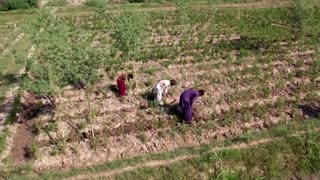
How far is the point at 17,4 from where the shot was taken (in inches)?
1393

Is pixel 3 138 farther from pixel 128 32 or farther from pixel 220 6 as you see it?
pixel 220 6

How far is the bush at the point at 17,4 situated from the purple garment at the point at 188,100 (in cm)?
2706

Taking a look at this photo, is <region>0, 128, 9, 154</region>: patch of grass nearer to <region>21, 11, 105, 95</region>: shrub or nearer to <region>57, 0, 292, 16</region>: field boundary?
<region>21, 11, 105, 95</region>: shrub

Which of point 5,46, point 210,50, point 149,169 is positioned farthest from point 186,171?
point 5,46

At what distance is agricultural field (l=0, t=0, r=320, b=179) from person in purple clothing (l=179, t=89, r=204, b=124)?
13.6 inches

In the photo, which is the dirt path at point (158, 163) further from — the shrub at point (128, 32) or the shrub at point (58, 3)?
the shrub at point (58, 3)

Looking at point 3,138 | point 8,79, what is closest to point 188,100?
point 3,138

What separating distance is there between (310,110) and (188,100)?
441 cm

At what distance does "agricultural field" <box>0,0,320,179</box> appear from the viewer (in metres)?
11.5

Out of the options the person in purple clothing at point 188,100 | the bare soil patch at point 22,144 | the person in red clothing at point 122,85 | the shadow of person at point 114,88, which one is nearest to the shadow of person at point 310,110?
the person in purple clothing at point 188,100

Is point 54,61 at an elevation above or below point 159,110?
above

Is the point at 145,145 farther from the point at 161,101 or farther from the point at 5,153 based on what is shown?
the point at 5,153

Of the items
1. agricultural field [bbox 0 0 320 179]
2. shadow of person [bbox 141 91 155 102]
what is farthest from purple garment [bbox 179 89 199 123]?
shadow of person [bbox 141 91 155 102]

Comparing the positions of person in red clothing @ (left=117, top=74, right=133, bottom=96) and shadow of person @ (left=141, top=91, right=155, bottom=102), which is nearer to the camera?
person in red clothing @ (left=117, top=74, right=133, bottom=96)
